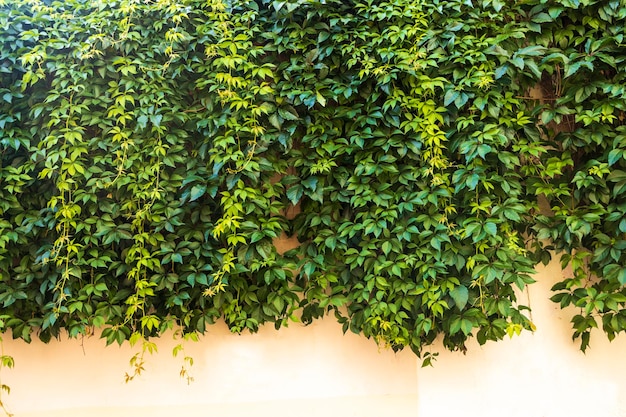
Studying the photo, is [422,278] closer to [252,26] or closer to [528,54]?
[528,54]

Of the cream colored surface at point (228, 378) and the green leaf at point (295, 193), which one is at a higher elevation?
the green leaf at point (295, 193)

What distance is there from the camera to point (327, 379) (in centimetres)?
238

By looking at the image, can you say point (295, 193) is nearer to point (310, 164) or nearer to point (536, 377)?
point (310, 164)

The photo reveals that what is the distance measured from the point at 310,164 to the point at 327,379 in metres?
1.15

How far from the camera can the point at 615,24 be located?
7.13 ft

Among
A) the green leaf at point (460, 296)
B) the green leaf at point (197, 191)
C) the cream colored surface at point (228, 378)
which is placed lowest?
the cream colored surface at point (228, 378)

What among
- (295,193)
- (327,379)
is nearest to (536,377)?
(327,379)

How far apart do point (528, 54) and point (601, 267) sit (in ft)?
3.61

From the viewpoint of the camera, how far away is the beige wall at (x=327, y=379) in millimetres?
2330

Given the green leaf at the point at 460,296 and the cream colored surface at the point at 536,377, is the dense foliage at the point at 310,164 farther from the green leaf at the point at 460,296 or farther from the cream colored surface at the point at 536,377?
the cream colored surface at the point at 536,377

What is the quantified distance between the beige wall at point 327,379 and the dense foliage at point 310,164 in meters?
0.16

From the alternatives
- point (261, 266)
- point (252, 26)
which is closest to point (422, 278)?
point (261, 266)

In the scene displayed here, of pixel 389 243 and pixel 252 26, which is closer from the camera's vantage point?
pixel 389 243

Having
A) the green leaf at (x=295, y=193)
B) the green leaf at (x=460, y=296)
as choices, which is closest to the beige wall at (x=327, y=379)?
the green leaf at (x=460, y=296)
